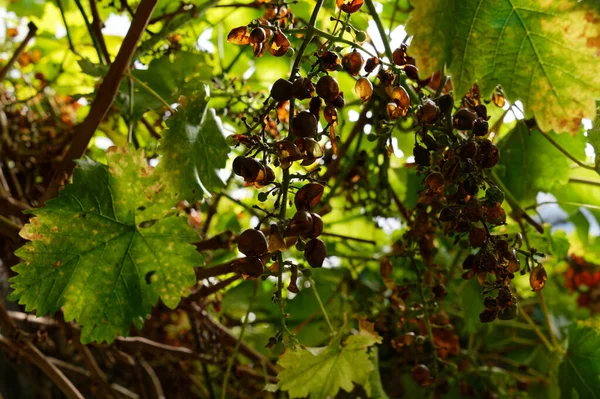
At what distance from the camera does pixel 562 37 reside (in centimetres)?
57

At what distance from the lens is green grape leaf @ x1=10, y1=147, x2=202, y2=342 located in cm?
73

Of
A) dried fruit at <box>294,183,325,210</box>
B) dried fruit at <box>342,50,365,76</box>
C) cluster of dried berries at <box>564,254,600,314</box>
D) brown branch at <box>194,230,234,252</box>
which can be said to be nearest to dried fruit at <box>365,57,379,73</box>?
dried fruit at <box>342,50,365,76</box>

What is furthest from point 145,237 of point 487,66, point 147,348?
point 487,66

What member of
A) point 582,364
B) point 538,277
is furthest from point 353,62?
point 582,364

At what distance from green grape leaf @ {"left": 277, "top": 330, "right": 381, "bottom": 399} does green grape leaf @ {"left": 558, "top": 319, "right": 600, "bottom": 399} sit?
1.06ft

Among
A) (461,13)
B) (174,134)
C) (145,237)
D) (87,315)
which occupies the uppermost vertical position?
(461,13)

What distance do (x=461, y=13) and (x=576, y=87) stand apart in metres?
0.13

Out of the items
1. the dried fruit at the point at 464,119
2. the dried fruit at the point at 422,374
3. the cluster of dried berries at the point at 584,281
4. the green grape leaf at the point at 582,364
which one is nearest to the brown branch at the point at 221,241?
the dried fruit at the point at 422,374

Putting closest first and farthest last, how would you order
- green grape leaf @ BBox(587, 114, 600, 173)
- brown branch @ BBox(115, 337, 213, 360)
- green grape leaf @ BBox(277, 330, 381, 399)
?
green grape leaf @ BBox(587, 114, 600, 173)
green grape leaf @ BBox(277, 330, 381, 399)
brown branch @ BBox(115, 337, 213, 360)

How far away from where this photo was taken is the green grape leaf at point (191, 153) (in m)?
0.75

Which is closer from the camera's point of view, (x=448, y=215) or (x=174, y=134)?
(x=448, y=215)

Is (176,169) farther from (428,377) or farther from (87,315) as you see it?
(428,377)

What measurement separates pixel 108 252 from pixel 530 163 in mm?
642

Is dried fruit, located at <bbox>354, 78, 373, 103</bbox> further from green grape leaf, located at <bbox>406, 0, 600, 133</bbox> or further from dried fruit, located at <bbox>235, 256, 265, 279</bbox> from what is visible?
dried fruit, located at <bbox>235, 256, 265, 279</bbox>
